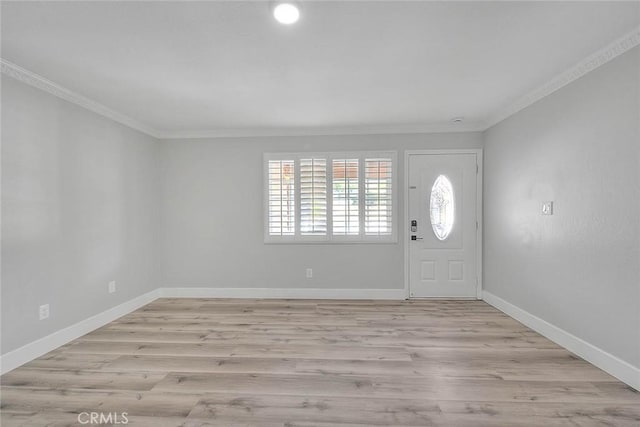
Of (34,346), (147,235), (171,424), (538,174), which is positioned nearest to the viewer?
(171,424)

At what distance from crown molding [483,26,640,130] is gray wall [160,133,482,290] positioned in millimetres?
1863

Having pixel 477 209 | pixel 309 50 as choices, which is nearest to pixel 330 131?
pixel 309 50

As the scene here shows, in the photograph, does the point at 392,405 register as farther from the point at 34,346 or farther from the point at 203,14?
the point at 34,346

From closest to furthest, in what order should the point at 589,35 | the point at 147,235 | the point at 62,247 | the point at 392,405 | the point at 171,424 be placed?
the point at 171,424, the point at 392,405, the point at 589,35, the point at 62,247, the point at 147,235

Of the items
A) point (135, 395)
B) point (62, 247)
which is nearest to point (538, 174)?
point (135, 395)

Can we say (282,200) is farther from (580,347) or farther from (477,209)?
(580,347)

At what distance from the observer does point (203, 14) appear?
6.05 ft

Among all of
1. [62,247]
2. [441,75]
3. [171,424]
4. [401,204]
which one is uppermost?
[441,75]

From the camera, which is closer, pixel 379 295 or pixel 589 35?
pixel 589 35

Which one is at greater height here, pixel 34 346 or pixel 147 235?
pixel 147 235

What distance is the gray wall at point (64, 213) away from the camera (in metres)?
2.49

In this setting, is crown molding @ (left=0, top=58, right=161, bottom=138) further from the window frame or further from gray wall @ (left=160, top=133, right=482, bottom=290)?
the window frame

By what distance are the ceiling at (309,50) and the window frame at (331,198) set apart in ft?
3.09

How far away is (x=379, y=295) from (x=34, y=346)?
150 inches
